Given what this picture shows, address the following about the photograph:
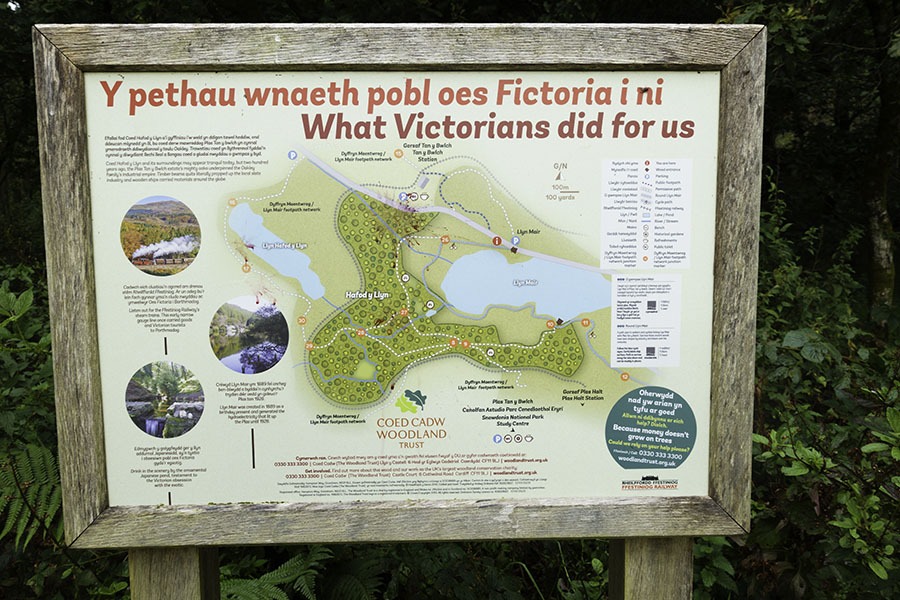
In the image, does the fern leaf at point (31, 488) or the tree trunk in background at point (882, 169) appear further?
the tree trunk in background at point (882, 169)

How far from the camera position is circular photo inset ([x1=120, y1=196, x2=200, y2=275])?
1.56m

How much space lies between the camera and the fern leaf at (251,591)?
2.16 m

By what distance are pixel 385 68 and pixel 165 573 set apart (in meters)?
1.48

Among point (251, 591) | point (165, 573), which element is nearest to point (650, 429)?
point (165, 573)

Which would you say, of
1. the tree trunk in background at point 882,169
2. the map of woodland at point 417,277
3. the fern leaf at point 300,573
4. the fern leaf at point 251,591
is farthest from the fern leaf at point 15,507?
the tree trunk in background at point 882,169

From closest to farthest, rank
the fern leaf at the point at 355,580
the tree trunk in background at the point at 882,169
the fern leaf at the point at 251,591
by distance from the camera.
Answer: the fern leaf at the point at 251,591
the fern leaf at the point at 355,580
the tree trunk in background at the point at 882,169

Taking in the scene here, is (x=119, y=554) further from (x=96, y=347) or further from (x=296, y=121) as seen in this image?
(x=296, y=121)

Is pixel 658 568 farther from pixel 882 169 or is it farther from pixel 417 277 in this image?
pixel 882 169

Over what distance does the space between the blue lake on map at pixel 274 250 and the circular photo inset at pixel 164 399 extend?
14.3 inches

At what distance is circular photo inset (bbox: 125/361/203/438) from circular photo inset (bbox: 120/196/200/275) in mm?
258

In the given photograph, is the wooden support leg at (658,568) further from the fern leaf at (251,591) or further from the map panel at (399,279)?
the fern leaf at (251,591)

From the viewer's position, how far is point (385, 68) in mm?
1562

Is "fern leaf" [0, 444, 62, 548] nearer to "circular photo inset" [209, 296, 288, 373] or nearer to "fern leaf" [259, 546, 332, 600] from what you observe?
"fern leaf" [259, 546, 332, 600]

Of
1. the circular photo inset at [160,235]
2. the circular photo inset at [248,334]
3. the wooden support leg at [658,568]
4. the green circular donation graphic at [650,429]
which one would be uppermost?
the circular photo inset at [160,235]
